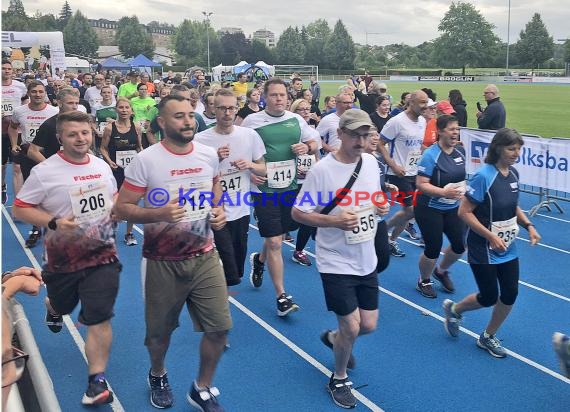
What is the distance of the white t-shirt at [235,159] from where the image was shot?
5.54 meters

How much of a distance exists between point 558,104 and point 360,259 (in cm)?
3630

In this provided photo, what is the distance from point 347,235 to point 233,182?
1.78 m

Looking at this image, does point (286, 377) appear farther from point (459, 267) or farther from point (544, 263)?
point (544, 263)

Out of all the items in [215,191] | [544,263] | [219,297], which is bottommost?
[544,263]

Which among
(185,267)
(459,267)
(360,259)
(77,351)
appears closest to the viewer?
(185,267)

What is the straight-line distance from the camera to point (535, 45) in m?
97.2

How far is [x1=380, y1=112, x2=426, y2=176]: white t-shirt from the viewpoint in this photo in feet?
24.5

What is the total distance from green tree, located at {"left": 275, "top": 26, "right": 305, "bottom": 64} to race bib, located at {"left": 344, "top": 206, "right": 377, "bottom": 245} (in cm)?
10790

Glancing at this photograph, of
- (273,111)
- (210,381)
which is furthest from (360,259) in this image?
(273,111)

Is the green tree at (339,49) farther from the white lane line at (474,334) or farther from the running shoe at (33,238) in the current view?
the white lane line at (474,334)

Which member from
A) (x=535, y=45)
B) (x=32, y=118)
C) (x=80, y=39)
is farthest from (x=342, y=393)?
(x=80, y=39)

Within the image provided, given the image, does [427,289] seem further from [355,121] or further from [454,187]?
[355,121]

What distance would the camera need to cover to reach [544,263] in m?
7.88

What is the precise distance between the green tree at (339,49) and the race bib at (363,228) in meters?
106
